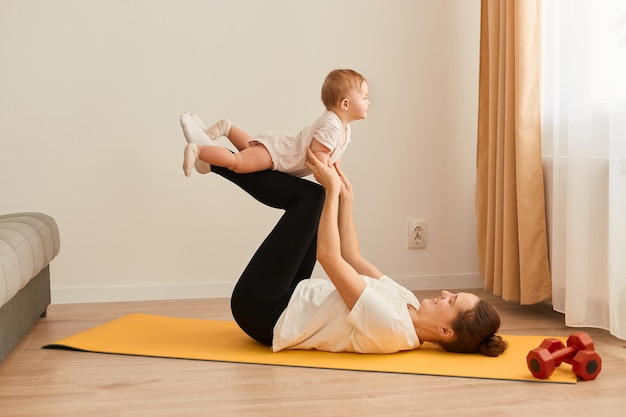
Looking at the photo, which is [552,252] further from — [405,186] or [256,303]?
[256,303]

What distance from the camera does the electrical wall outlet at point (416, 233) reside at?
3.86 metres

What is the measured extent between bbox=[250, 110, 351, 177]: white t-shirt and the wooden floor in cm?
68

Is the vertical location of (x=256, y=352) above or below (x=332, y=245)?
below

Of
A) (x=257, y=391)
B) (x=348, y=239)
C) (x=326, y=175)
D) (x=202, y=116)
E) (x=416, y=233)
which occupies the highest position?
(x=202, y=116)

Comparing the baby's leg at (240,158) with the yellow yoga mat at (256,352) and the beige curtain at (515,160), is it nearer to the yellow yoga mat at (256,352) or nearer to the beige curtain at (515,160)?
the yellow yoga mat at (256,352)

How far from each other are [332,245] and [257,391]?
0.53 meters

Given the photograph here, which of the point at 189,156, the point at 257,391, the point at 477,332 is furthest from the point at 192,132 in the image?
the point at 477,332

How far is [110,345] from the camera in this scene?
262 cm

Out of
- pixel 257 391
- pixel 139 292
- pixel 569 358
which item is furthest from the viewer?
pixel 139 292

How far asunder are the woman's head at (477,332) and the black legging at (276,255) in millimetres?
537

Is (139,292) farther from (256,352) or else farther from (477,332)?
(477,332)

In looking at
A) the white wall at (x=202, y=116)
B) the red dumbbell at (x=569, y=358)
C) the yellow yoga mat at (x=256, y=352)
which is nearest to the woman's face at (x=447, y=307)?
the yellow yoga mat at (x=256, y=352)

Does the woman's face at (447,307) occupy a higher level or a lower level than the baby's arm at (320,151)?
lower

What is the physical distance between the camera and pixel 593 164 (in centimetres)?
273
